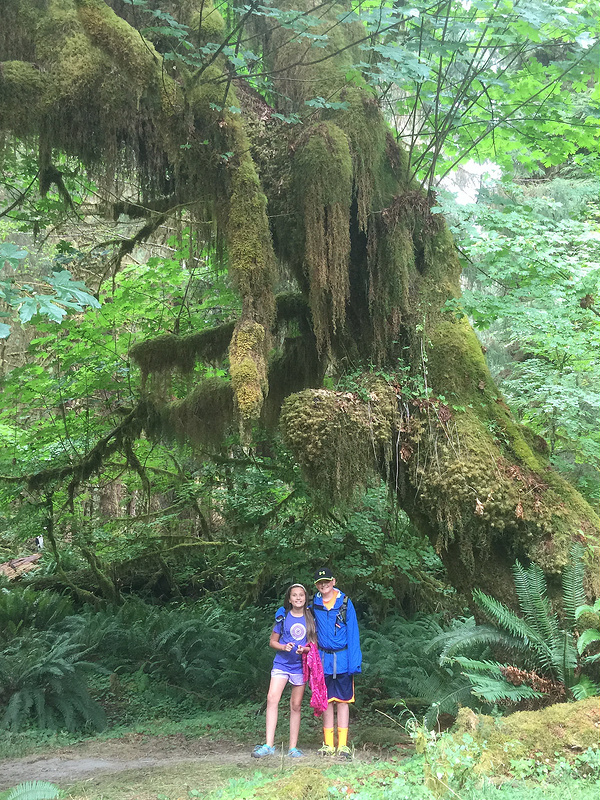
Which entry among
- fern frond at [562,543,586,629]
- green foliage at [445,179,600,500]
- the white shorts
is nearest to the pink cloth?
the white shorts

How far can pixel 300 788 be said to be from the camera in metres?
2.92

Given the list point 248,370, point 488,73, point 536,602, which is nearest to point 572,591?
point 536,602

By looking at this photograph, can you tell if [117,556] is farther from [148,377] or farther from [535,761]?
[535,761]

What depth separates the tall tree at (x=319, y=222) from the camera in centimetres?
486

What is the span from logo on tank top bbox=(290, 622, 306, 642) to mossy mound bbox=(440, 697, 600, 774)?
1.32 metres

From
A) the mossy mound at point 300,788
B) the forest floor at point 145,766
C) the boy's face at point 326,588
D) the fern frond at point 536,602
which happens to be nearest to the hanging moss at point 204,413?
the boy's face at point 326,588

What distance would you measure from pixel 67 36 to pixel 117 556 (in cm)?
821

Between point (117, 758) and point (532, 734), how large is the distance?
370 centimetres

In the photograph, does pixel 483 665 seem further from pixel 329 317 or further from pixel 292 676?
pixel 329 317

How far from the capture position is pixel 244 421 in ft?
15.7

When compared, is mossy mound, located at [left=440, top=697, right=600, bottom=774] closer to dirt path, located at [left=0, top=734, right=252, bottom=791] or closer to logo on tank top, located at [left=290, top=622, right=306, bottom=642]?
logo on tank top, located at [left=290, top=622, right=306, bottom=642]

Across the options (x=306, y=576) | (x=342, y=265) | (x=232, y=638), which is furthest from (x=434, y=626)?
(x=342, y=265)

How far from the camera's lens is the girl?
4.34m

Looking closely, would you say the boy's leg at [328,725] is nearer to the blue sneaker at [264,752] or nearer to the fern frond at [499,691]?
the blue sneaker at [264,752]
